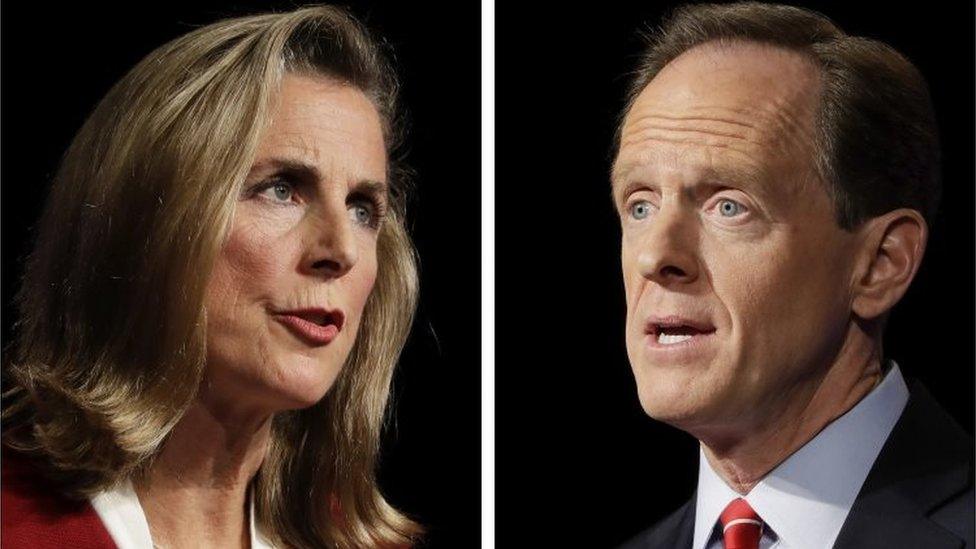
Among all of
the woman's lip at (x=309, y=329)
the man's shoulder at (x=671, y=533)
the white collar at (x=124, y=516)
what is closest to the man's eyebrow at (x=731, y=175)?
the man's shoulder at (x=671, y=533)

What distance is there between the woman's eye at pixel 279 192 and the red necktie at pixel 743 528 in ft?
2.56

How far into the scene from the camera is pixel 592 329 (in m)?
2.26

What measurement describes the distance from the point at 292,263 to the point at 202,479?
36 centimetres

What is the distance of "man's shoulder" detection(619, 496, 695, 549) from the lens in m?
2.20

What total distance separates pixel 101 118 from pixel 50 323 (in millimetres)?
313

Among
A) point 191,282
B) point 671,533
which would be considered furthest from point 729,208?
point 191,282

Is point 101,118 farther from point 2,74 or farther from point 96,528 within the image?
→ point 96,528

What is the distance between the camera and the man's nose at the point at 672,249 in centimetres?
207

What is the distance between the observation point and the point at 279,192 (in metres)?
2.15

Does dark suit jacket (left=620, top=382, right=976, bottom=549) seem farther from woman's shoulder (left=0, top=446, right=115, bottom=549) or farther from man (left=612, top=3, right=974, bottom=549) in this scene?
woman's shoulder (left=0, top=446, right=115, bottom=549)

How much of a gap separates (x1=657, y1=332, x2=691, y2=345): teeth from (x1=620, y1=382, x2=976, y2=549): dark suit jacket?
0.31m

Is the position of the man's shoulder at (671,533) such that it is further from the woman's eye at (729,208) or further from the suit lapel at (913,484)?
the woman's eye at (729,208)

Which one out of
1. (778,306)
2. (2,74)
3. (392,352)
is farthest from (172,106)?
(778,306)

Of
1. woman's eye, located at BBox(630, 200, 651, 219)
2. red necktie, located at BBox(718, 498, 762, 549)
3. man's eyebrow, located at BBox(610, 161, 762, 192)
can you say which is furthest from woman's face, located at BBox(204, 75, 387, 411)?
red necktie, located at BBox(718, 498, 762, 549)
